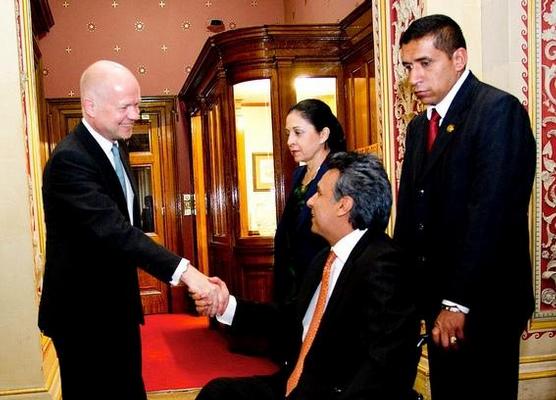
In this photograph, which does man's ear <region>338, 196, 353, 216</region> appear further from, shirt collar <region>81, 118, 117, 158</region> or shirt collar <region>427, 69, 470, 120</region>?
shirt collar <region>81, 118, 117, 158</region>

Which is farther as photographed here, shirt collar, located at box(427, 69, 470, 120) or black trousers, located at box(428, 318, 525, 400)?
shirt collar, located at box(427, 69, 470, 120)

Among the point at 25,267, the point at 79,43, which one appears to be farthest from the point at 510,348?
the point at 79,43

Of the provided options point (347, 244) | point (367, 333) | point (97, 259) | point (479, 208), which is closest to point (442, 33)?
point (479, 208)

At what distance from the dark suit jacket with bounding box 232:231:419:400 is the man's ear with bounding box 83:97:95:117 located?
109cm

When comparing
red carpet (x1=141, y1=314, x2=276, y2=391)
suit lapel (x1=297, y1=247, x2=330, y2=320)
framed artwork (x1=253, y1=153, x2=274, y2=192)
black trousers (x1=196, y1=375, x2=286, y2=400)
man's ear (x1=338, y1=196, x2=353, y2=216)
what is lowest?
red carpet (x1=141, y1=314, x2=276, y2=391)

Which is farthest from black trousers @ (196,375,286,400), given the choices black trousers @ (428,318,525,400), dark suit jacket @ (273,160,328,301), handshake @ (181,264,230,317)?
dark suit jacket @ (273,160,328,301)

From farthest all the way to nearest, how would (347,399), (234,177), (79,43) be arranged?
1. (79,43)
2. (234,177)
3. (347,399)

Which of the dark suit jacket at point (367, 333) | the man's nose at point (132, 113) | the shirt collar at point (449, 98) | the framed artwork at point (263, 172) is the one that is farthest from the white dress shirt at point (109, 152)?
the framed artwork at point (263, 172)

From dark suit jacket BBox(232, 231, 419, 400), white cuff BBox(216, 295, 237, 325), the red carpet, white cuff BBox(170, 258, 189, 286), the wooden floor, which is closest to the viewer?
dark suit jacket BBox(232, 231, 419, 400)

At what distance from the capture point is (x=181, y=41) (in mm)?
6773

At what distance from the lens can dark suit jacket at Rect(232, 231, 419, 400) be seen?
1.53 m

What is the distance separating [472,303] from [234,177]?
319 cm

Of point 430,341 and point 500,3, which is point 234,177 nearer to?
point 500,3

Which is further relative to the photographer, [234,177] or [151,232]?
[151,232]
